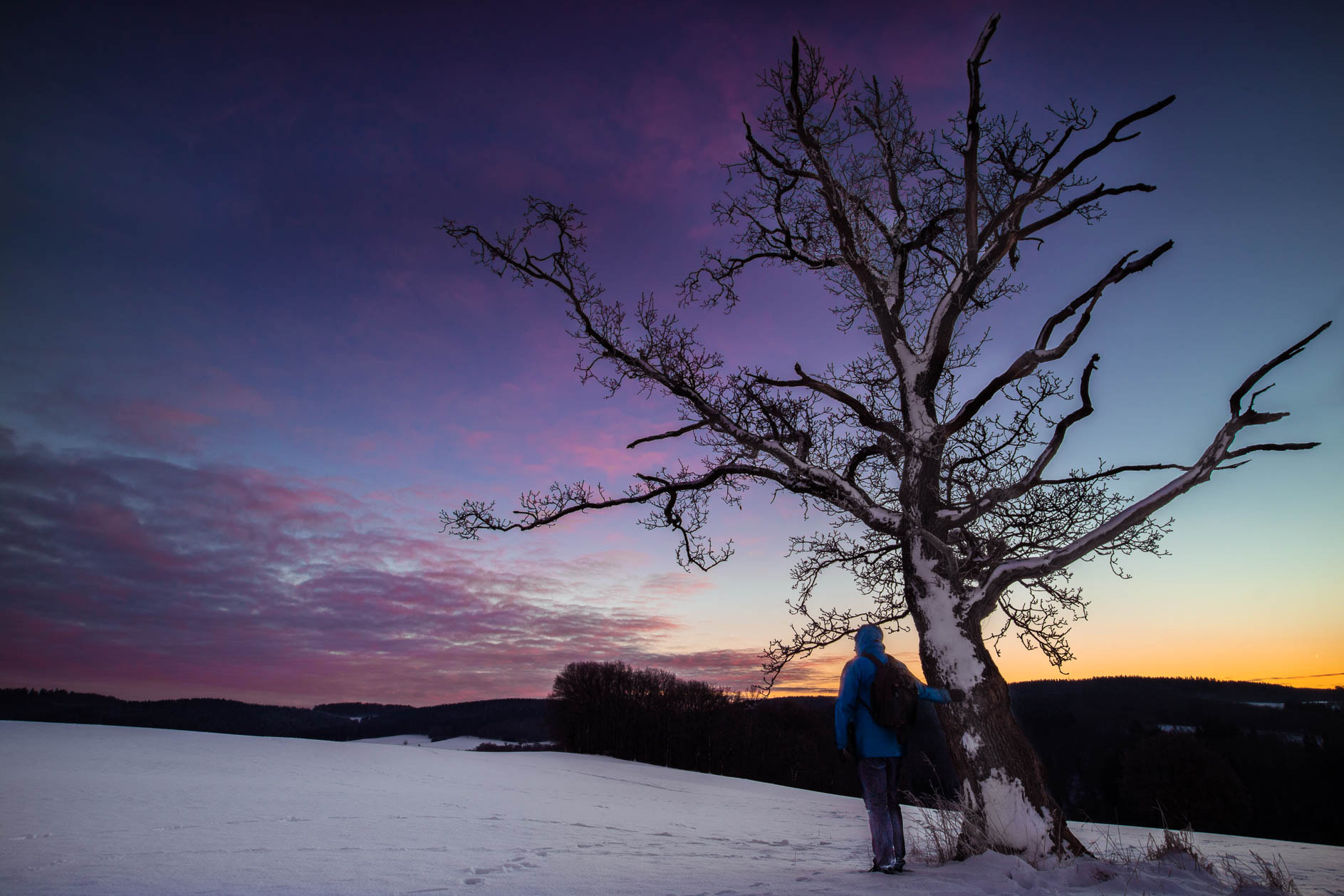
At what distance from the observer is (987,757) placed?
5762mm

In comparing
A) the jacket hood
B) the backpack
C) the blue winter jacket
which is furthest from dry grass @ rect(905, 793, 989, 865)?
the jacket hood

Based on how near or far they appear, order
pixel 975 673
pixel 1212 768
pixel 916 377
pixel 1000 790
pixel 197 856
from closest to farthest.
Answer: pixel 197 856 < pixel 1000 790 < pixel 975 673 < pixel 916 377 < pixel 1212 768

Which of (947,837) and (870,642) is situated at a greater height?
(870,642)

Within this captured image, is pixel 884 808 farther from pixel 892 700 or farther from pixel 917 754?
pixel 917 754

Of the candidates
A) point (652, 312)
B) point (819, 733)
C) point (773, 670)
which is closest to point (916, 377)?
point (652, 312)

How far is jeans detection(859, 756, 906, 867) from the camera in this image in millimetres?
5105

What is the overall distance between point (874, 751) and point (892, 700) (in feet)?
1.56

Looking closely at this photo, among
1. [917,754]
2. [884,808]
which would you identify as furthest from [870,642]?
[917,754]

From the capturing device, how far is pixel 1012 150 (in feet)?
22.7

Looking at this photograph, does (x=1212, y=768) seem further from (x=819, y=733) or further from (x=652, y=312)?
(x=652, y=312)

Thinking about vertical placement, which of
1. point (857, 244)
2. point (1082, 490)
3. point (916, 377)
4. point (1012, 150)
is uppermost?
point (1012, 150)

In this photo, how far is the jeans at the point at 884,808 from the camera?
16.8 ft

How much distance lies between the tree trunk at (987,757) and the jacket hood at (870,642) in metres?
0.82

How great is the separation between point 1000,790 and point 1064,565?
2.30 m
